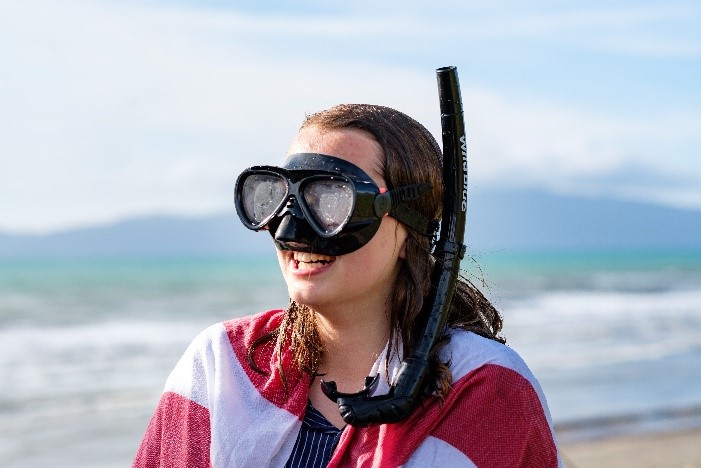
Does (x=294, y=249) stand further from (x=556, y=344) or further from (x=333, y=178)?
(x=556, y=344)

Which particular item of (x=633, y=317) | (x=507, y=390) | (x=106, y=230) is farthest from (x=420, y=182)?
(x=106, y=230)

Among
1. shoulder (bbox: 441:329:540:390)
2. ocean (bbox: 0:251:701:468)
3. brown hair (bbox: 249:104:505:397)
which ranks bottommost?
ocean (bbox: 0:251:701:468)

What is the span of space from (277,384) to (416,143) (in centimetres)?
66

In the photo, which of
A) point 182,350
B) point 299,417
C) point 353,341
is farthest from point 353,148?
point 182,350

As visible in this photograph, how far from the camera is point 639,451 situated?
8.48 m

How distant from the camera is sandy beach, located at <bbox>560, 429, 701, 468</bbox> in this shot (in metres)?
8.18

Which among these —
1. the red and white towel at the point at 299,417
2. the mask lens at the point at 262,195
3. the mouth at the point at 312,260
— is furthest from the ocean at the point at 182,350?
the mask lens at the point at 262,195

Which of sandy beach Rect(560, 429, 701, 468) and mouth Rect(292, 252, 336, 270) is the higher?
mouth Rect(292, 252, 336, 270)

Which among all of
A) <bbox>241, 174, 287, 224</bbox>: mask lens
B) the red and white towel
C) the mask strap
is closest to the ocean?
the mask strap

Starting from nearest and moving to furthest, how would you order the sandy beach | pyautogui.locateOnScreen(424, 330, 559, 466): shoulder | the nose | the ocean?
pyautogui.locateOnScreen(424, 330, 559, 466): shoulder
the nose
the sandy beach
the ocean

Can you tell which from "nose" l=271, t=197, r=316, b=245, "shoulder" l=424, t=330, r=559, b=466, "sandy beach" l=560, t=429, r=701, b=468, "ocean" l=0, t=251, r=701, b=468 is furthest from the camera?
"ocean" l=0, t=251, r=701, b=468

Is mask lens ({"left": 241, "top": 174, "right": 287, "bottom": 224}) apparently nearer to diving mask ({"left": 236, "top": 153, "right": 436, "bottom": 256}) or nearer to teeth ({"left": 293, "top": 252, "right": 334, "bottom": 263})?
diving mask ({"left": 236, "top": 153, "right": 436, "bottom": 256})

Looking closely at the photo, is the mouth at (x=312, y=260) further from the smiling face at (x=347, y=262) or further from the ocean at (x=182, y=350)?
the ocean at (x=182, y=350)

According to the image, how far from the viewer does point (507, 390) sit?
8.61 feet
